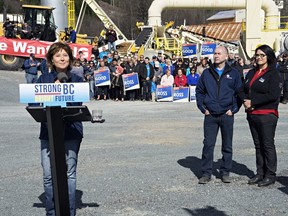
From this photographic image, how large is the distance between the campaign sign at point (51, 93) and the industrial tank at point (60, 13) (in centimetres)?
3364

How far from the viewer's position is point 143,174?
27.1ft

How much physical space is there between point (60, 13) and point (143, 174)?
102 feet

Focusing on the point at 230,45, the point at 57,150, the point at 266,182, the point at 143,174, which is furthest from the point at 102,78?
the point at 230,45

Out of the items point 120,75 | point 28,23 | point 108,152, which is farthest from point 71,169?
point 28,23

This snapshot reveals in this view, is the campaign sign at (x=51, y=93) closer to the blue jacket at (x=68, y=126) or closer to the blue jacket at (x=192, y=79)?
the blue jacket at (x=68, y=126)

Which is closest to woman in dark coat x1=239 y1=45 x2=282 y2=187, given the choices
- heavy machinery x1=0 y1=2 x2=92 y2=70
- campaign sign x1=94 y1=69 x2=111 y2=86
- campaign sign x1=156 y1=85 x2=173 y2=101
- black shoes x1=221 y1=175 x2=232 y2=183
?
black shoes x1=221 y1=175 x2=232 y2=183

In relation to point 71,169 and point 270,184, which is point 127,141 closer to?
point 270,184

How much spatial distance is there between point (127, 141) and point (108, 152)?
1.22 m

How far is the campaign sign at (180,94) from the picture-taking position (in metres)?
21.1

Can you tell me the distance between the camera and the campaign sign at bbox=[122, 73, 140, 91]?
830 inches

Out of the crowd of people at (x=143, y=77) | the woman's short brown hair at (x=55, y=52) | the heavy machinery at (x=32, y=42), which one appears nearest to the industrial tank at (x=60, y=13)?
the heavy machinery at (x=32, y=42)

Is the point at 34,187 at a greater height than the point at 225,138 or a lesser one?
lesser

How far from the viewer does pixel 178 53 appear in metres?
33.8

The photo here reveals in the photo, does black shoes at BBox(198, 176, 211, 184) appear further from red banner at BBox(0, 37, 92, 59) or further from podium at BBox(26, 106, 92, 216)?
red banner at BBox(0, 37, 92, 59)
